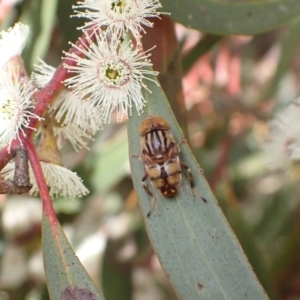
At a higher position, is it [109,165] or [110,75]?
[109,165]

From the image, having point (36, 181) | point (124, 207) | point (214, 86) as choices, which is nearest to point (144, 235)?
point (124, 207)

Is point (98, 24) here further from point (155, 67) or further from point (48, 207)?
point (48, 207)

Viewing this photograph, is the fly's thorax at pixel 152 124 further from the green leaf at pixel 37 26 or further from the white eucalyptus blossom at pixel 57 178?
the green leaf at pixel 37 26

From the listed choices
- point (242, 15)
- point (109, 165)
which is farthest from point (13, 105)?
point (109, 165)

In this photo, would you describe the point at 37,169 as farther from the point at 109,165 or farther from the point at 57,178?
the point at 109,165

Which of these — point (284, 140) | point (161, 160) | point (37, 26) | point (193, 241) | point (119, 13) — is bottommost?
point (193, 241)

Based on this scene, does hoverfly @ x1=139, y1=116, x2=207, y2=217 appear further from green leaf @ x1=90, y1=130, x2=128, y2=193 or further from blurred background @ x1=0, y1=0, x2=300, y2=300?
green leaf @ x1=90, y1=130, x2=128, y2=193

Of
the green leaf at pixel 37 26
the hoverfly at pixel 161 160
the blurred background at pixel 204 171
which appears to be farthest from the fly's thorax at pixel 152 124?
the green leaf at pixel 37 26
